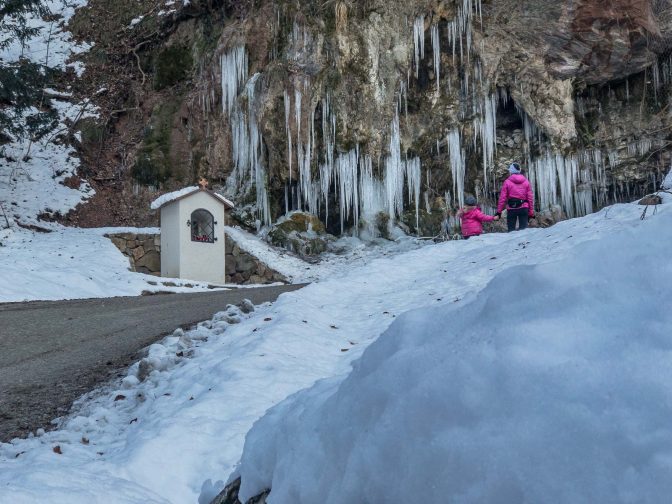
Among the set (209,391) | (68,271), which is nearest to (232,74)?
(68,271)

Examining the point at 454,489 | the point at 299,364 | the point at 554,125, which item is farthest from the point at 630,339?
the point at 554,125

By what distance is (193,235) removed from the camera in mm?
14172

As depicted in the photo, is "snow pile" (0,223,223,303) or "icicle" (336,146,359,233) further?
"icicle" (336,146,359,233)

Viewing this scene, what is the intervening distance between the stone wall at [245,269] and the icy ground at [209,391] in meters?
7.58

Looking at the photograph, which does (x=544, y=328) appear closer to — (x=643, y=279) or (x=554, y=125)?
(x=643, y=279)

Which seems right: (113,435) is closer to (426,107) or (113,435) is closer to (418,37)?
(426,107)

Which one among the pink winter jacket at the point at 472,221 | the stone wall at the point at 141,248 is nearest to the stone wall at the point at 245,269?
the stone wall at the point at 141,248

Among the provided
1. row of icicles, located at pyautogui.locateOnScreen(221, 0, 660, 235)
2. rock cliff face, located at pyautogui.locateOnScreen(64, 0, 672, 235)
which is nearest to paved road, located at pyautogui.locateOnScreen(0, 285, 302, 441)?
row of icicles, located at pyautogui.locateOnScreen(221, 0, 660, 235)

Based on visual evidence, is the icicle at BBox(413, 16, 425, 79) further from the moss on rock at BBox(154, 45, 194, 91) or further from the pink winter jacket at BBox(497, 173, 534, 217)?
the moss on rock at BBox(154, 45, 194, 91)

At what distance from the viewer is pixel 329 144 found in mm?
18547

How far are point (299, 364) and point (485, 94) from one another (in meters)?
16.4

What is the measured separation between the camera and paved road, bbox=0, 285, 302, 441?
428cm

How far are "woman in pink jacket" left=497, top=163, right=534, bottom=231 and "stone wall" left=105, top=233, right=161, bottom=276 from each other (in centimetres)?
928

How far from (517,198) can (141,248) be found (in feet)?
33.1
